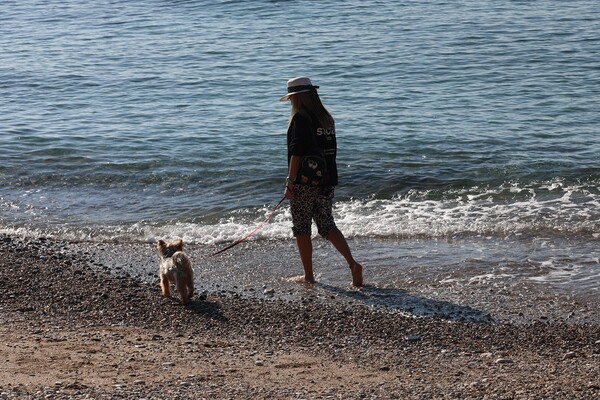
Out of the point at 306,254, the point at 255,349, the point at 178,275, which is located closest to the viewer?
the point at 255,349

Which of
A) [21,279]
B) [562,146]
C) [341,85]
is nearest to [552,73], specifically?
[341,85]

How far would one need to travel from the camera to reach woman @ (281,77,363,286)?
8.84m

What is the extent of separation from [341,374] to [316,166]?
250 centimetres

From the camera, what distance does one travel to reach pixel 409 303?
8914 mm

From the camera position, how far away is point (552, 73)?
19922mm

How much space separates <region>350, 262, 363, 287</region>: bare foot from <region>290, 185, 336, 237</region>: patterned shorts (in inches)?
15.8

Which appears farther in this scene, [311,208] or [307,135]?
[311,208]

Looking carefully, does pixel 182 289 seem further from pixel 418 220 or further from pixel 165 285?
pixel 418 220

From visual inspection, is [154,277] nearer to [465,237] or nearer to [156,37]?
[465,237]

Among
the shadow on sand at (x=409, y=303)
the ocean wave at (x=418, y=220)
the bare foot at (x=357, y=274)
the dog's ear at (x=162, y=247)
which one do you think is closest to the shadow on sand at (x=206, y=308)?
the dog's ear at (x=162, y=247)

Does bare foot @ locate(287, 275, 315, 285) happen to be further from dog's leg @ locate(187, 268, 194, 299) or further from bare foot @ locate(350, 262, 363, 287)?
dog's leg @ locate(187, 268, 194, 299)

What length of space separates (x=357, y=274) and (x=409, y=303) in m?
0.68

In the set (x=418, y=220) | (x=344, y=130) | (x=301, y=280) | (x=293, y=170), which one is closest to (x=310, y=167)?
(x=293, y=170)

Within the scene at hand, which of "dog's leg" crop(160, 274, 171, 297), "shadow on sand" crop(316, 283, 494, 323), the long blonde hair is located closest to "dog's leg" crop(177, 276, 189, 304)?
"dog's leg" crop(160, 274, 171, 297)
